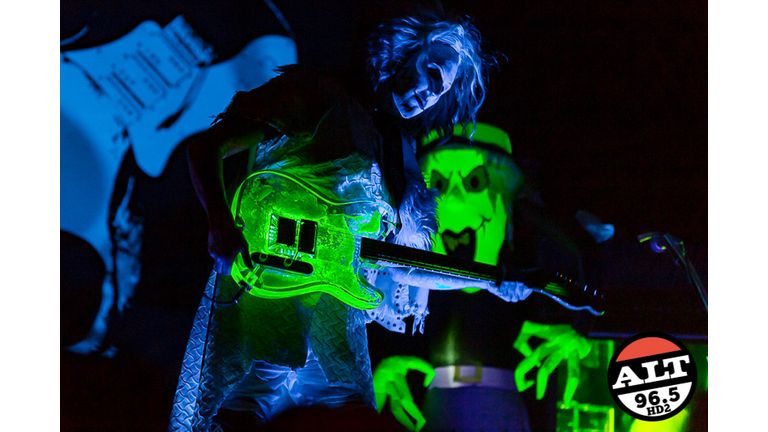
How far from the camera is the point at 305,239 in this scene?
4.53 feet

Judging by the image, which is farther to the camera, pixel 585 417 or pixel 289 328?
pixel 585 417

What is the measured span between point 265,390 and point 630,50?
165 centimetres

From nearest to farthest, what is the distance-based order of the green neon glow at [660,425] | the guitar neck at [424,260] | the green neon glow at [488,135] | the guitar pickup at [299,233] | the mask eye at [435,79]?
the guitar pickup at [299,233]
the guitar neck at [424,260]
the mask eye at [435,79]
the green neon glow at [660,425]
the green neon glow at [488,135]

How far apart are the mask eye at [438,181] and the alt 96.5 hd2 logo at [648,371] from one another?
2.55 feet

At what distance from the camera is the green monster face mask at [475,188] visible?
7.27ft

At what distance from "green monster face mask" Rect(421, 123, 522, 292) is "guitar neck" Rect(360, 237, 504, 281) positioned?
36cm

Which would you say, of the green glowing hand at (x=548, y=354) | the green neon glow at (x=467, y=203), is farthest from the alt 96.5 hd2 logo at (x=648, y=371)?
the green neon glow at (x=467, y=203)

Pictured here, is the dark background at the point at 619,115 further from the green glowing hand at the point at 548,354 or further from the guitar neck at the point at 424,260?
the guitar neck at the point at 424,260

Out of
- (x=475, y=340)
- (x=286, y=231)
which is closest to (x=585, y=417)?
(x=475, y=340)

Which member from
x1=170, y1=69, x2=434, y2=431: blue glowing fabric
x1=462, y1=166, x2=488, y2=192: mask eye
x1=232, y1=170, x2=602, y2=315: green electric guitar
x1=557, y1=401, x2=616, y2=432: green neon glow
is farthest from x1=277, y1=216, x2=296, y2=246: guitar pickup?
x1=557, y1=401, x2=616, y2=432: green neon glow

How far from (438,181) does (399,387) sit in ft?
2.28

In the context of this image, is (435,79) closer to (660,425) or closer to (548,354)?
(548,354)

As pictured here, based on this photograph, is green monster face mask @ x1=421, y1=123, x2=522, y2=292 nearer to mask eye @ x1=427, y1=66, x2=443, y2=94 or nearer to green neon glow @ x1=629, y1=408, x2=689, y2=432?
mask eye @ x1=427, y1=66, x2=443, y2=94

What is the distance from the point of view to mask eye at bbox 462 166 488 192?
2256 mm
